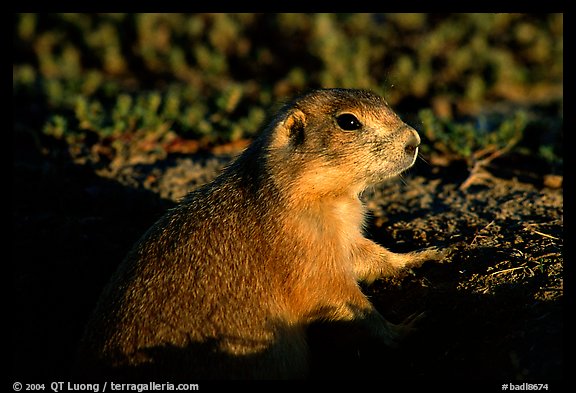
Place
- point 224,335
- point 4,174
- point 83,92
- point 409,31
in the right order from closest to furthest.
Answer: point 224,335 → point 4,174 → point 83,92 → point 409,31

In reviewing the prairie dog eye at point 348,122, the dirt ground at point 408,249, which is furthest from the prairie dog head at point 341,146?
the dirt ground at point 408,249

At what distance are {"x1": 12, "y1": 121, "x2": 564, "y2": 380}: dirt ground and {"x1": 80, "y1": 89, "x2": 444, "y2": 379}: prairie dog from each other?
1.54 feet

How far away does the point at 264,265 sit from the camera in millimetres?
4547

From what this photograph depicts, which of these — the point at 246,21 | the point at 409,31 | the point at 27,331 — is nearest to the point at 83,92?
the point at 246,21

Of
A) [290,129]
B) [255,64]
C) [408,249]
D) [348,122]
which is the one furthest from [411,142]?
[255,64]

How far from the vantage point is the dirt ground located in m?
4.46

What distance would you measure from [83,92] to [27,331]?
491 centimetres

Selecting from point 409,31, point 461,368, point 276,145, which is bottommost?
point 461,368

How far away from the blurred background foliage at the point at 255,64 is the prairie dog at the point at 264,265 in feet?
11.0

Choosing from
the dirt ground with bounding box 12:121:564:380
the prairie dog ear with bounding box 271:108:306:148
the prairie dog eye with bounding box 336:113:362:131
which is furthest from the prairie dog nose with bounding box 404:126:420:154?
the dirt ground with bounding box 12:121:564:380

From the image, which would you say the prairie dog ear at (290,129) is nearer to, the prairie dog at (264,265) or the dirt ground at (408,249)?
the prairie dog at (264,265)

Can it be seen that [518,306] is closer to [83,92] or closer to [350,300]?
[350,300]

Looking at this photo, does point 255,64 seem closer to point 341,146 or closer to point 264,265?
point 341,146

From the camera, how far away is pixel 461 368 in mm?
4352
